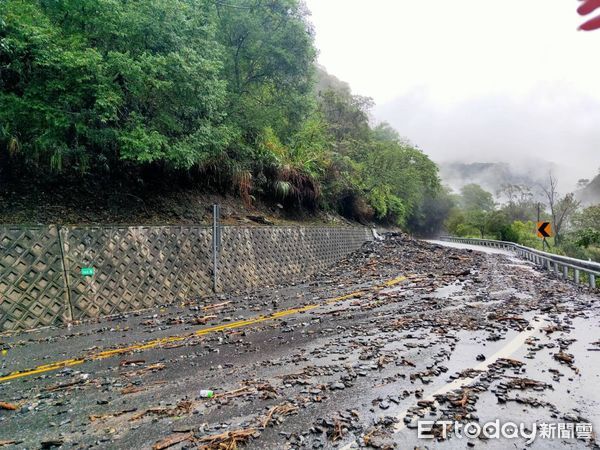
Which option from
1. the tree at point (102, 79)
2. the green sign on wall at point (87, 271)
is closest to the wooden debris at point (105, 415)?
the green sign on wall at point (87, 271)

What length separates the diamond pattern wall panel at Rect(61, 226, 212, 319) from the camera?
28.2ft

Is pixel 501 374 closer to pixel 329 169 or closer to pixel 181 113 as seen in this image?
pixel 181 113

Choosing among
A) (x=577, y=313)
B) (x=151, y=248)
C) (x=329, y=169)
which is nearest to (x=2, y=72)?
(x=151, y=248)

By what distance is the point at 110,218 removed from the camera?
10867 mm

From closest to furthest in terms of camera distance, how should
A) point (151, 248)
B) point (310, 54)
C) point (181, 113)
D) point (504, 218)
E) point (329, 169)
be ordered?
point (151, 248)
point (181, 113)
point (310, 54)
point (329, 169)
point (504, 218)

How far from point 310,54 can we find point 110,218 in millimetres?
11211

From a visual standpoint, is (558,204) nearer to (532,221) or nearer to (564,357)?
(532,221)

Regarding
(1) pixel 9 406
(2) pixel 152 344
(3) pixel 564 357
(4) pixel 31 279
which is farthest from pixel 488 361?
(4) pixel 31 279

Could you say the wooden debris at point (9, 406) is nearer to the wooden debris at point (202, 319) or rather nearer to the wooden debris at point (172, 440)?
the wooden debris at point (172, 440)

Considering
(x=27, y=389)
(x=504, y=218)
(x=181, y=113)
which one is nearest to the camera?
(x=27, y=389)

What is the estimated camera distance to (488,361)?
16.6 ft

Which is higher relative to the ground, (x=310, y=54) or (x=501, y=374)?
(x=310, y=54)

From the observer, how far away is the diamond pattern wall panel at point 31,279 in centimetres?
740

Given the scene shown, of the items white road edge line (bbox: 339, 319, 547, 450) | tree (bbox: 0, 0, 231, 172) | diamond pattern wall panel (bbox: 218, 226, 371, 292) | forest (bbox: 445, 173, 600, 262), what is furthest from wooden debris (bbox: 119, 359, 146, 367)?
forest (bbox: 445, 173, 600, 262)
